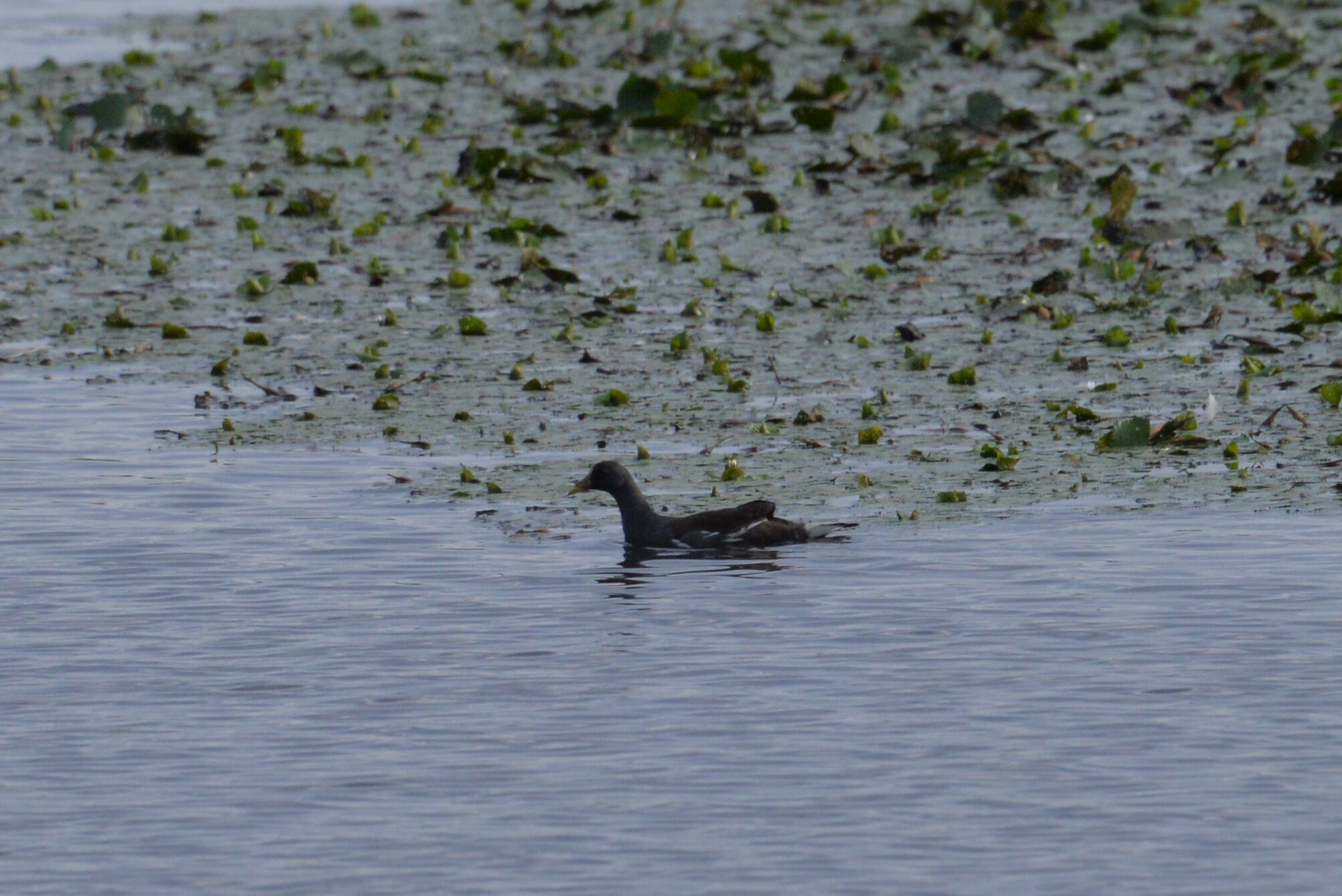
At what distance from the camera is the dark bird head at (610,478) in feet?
44.8

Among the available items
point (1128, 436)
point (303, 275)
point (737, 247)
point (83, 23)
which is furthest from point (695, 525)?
point (83, 23)

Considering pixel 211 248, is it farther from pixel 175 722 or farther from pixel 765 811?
pixel 765 811

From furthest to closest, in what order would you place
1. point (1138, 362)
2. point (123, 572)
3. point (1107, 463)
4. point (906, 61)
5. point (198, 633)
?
point (906, 61), point (1138, 362), point (1107, 463), point (123, 572), point (198, 633)

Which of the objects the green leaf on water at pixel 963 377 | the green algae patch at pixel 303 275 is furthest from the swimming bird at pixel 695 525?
the green algae patch at pixel 303 275

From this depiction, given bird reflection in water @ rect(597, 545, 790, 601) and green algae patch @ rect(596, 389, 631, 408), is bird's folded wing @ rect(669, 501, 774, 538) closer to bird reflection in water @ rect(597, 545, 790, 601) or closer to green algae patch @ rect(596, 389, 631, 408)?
bird reflection in water @ rect(597, 545, 790, 601)

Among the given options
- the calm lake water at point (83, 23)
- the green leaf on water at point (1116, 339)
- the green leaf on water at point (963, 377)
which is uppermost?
the calm lake water at point (83, 23)

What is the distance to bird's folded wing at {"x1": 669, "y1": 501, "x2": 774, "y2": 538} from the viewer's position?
514 inches

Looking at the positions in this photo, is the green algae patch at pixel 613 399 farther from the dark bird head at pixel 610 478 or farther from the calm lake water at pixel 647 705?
the dark bird head at pixel 610 478

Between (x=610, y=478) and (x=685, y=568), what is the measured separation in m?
0.75

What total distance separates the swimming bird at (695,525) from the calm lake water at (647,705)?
0.12m

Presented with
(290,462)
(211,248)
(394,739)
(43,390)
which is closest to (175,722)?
(394,739)

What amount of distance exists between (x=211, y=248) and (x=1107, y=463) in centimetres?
1041

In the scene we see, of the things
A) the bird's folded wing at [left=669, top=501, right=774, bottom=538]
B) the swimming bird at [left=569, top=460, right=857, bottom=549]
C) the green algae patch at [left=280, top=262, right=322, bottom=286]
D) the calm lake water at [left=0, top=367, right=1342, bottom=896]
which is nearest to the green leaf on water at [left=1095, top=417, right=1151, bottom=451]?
the calm lake water at [left=0, top=367, right=1342, bottom=896]

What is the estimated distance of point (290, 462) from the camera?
1556 centimetres
